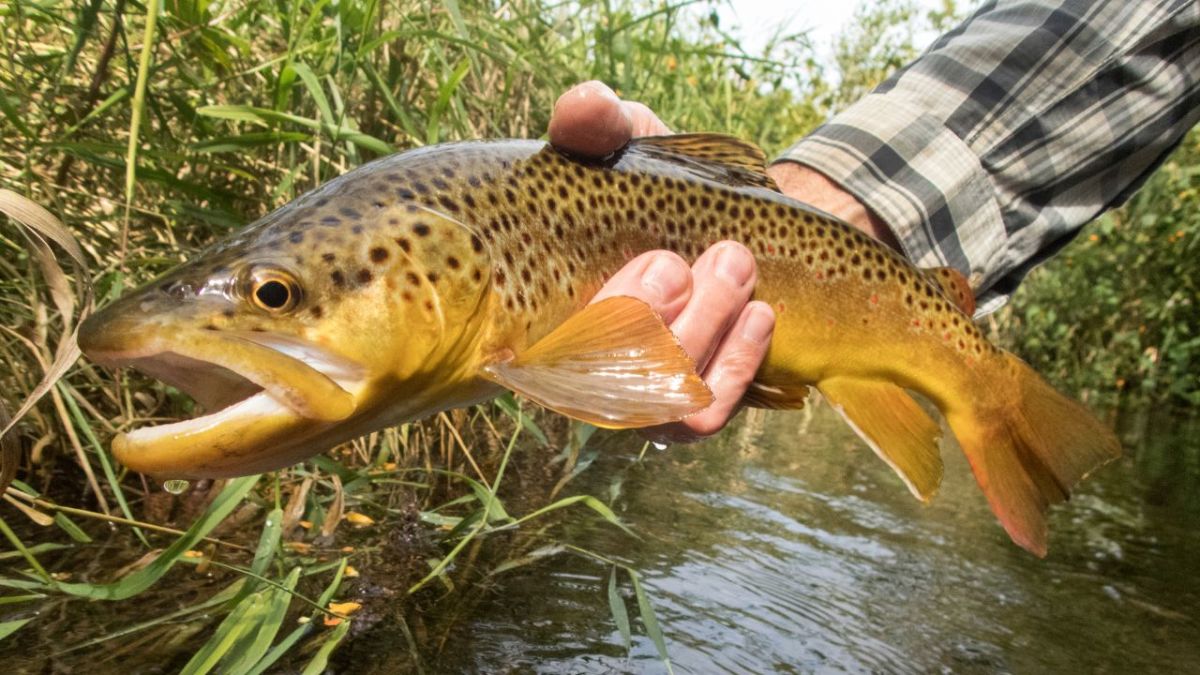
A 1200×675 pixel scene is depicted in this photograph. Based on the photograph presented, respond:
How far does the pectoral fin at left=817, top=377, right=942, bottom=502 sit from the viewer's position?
206 centimetres

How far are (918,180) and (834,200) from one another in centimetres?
24

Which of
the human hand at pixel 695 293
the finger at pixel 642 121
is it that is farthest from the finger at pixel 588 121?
the finger at pixel 642 121

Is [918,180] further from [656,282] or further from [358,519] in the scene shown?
[358,519]

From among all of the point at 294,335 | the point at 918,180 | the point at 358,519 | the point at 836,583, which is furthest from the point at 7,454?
the point at 836,583

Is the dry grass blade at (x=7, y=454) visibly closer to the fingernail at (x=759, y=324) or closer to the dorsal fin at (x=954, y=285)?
the fingernail at (x=759, y=324)

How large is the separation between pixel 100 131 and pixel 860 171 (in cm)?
221

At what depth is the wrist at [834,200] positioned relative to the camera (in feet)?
8.59

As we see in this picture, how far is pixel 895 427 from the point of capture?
2086mm

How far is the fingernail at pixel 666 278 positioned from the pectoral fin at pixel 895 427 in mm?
472

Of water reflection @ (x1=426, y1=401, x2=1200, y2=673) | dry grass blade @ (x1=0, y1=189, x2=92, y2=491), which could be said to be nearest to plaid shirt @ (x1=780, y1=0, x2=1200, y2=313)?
water reflection @ (x1=426, y1=401, x2=1200, y2=673)

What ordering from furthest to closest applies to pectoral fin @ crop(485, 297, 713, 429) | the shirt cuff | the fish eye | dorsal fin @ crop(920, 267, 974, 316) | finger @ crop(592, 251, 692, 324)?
the shirt cuff < dorsal fin @ crop(920, 267, 974, 316) < finger @ crop(592, 251, 692, 324) < pectoral fin @ crop(485, 297, 713, 429) < the fish eye

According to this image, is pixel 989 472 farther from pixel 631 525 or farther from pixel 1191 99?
pixel 631 525

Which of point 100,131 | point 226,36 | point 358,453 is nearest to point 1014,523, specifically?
point 358,453

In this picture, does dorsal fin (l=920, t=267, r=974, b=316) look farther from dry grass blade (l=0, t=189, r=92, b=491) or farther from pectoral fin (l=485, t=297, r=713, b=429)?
dry grass blade (l=0, t=189, r=92, b=491)
